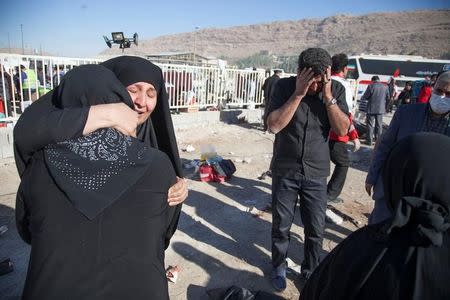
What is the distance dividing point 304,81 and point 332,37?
92126 millimetres

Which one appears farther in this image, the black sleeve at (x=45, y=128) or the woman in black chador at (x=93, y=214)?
the black sleeve at (x=45, y=128)

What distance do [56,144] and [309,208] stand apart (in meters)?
2.13

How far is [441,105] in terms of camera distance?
2.44 meters

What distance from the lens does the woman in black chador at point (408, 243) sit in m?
1.02

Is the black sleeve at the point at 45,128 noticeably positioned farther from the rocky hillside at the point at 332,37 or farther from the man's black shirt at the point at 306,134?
the rocky hillside at the point at 332,37

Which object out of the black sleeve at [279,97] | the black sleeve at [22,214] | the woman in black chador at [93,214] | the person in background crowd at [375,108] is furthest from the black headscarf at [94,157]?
the person in background crowd at [375,108]

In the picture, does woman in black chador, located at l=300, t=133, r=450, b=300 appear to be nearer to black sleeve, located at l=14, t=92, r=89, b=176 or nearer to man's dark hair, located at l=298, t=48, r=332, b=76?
black sleeve, located at l=14, t=92, r=89, b=176

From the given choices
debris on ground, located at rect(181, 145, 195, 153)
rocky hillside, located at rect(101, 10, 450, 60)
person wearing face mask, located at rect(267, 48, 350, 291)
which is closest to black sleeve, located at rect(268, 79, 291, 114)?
person wearing face mask, located at rect(267, 48, 350, 291)

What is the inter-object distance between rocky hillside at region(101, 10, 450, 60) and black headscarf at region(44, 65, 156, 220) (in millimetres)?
53812

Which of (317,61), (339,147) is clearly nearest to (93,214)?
(317,61)

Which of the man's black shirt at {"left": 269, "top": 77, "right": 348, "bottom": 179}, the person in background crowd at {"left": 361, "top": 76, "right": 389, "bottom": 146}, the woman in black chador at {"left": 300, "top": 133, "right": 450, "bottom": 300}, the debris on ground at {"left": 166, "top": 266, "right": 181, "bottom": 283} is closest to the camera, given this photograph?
the woman in black chador at {"left": 300, "top": 133, "right": 450, "bottom": 300}

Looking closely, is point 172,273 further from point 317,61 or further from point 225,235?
point 317,61

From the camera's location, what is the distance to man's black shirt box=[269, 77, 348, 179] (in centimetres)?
271

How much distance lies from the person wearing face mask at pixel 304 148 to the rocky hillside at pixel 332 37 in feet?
170
